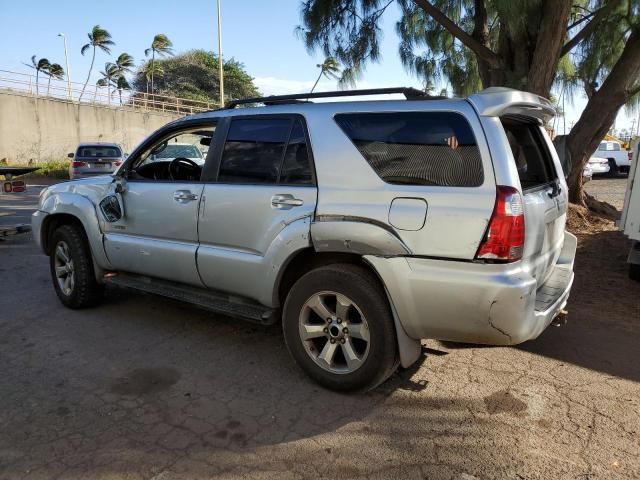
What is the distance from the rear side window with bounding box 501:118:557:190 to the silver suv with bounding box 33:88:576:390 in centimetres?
2

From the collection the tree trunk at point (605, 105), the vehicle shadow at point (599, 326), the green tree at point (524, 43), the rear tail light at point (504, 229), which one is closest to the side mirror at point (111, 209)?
the vehicle shadow at point (599, 326)

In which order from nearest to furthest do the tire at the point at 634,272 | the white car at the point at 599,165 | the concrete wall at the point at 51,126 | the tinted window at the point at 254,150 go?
1. the tinted window at the point at 254,150
2. the tire at the point at 634,272
3. the white car at the point at 599,165
4. the concrete wall at the point at 51,126

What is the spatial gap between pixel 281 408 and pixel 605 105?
310 inches

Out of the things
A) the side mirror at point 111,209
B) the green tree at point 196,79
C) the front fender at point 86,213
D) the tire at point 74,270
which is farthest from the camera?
the green tree at point 196,79

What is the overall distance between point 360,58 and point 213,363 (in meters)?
7.58

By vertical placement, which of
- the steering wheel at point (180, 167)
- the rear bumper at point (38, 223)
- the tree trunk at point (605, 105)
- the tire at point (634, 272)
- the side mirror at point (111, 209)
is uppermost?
the tree trunk at point (605, 105)

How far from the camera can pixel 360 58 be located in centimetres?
979

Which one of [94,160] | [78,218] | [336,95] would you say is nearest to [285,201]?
[336,95]

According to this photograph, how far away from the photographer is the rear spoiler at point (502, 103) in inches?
116

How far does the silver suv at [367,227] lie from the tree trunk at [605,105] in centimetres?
536

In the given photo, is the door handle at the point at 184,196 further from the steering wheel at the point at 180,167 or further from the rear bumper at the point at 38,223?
the rear bumper at the point at 38,223

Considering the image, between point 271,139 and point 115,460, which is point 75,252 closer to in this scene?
point 271,139

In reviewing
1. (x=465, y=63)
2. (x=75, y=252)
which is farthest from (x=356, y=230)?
(x=465, y=63)

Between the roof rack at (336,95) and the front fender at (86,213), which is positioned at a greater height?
Answer: the roof rack at (336,95)
